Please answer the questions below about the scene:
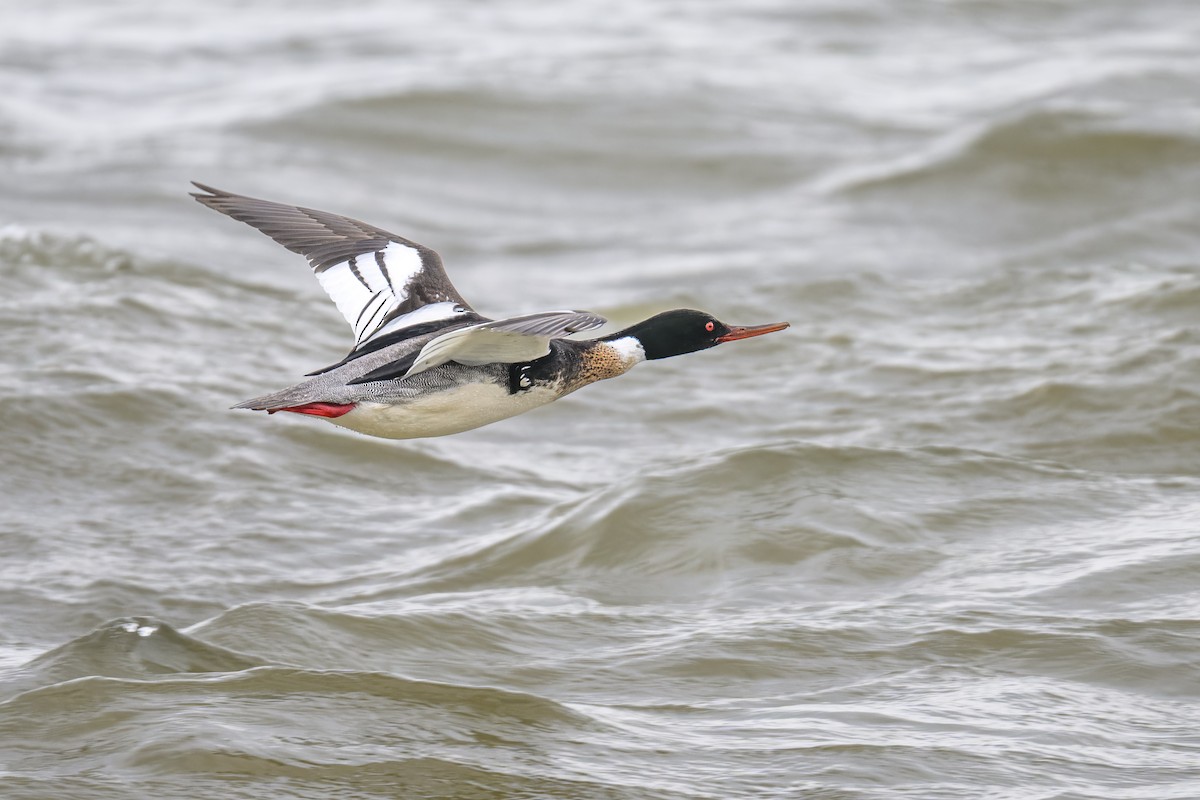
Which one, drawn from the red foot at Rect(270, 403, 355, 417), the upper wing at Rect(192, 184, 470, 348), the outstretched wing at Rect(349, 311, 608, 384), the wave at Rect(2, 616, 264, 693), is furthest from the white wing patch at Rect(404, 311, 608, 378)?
the wave at Rect(2, 616, 264, 693)

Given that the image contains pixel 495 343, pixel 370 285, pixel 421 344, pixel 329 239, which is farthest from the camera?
pixel 329 239

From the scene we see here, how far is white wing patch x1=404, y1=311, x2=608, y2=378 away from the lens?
4.90m

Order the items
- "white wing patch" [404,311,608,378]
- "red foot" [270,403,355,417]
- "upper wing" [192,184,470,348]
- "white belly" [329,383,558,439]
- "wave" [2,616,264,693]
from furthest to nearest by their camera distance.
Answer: "upper wing" [192,184,470,348], "wave" [2,616,264,693], "white belly" [329,383,558,439], "red foot" [270,403,355,417], "white wing patch" [404,311,608,378]

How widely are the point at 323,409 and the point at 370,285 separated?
100 centimetres

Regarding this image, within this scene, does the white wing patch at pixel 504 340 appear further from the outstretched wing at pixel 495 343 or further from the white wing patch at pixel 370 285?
the white wing patch at pixel 370 285

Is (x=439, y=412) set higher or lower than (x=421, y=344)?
lower

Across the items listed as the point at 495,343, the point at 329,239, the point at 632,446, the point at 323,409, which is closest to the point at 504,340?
the point at 495,343

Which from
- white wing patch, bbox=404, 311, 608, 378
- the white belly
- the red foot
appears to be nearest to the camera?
white wing patch, bbox=404, 311, 608, 378

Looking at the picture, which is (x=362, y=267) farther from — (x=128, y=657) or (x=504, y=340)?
(x=128, y=657)

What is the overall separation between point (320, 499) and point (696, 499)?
184cm

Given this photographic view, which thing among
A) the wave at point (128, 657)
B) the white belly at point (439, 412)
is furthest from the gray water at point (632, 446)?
the white belly at point (439, 412)

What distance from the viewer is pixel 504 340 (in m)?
5.38

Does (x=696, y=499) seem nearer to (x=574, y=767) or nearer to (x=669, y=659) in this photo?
(x=669, y=659)

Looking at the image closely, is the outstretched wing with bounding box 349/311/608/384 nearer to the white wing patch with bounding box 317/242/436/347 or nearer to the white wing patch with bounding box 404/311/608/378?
the white wing patch with bounding box 404/311/608/378
